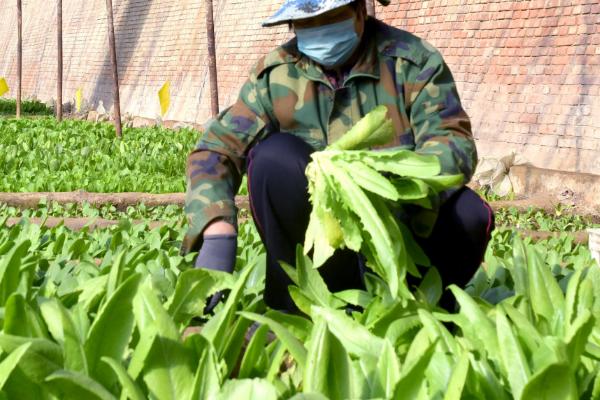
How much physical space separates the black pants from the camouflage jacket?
13 centimetres

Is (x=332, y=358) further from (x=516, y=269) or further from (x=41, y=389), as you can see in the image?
(x=516, y=269)

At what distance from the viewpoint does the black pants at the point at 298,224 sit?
2771 millimetres

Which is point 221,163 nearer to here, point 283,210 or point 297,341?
point 283,210

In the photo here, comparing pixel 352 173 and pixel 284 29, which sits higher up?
pixel 352 173

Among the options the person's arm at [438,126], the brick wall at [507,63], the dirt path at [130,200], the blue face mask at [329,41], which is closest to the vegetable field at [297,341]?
the person's arm at [438,126]

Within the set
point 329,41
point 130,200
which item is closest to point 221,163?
point 329,41

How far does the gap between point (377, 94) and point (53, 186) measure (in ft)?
19.4

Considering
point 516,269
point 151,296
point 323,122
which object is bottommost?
point 516,269

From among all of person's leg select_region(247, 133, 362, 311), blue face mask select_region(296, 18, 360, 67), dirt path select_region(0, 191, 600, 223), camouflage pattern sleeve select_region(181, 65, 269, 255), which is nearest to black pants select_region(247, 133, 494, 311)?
person's leg select_region(247, 133, 362, 311)

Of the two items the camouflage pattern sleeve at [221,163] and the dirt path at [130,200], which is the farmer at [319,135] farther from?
the dirt path at [130,200]

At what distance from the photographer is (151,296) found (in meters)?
2.21

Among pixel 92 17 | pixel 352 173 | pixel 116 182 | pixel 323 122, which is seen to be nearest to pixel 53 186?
pixel 116 182

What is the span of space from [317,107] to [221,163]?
1.10ft

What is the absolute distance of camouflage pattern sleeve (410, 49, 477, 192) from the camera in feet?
9.18
